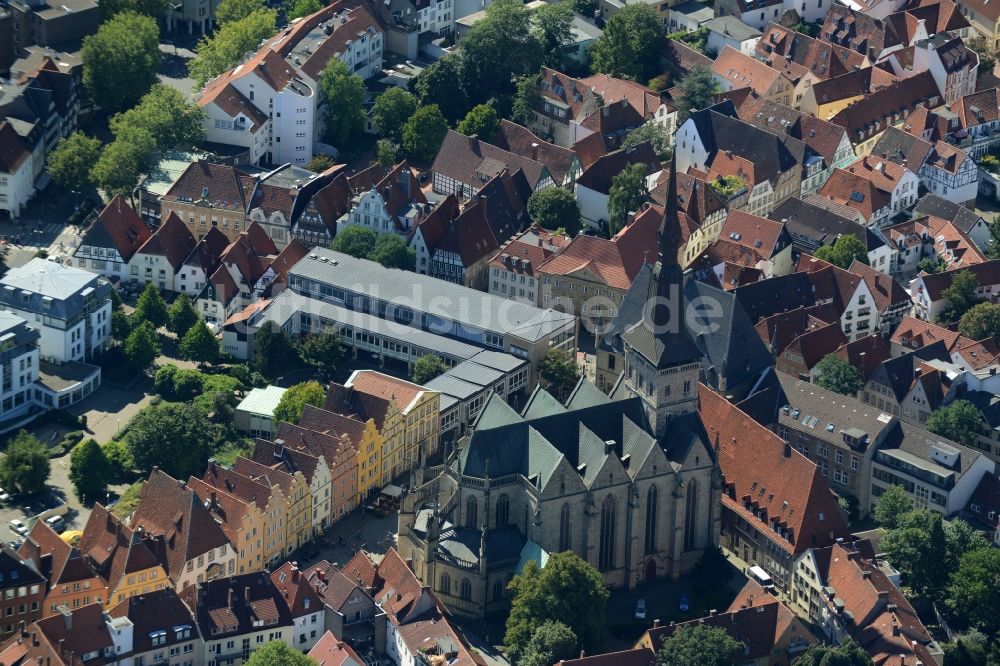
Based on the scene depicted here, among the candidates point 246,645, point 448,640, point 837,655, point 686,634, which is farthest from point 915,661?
point 246,645

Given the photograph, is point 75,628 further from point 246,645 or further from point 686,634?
point 686,634

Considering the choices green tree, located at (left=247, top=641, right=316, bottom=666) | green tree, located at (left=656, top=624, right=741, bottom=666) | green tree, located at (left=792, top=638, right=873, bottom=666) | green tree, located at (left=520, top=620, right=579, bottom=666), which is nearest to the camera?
green tree, located at (left=247, top=641, right=316, bottom=666)

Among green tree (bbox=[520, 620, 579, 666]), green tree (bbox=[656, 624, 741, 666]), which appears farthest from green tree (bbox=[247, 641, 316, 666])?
green tree (bbox=[656, 624, 741, 666])

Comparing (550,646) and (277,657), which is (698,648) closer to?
(550,646)

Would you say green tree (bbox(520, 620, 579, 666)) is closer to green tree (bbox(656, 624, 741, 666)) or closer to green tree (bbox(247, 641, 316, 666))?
green tree (bbox(656, 624, 741, 666))

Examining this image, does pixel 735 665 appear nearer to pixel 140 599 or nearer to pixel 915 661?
pixel 915 661

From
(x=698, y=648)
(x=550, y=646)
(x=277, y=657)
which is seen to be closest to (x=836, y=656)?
(x=698, y=648)
